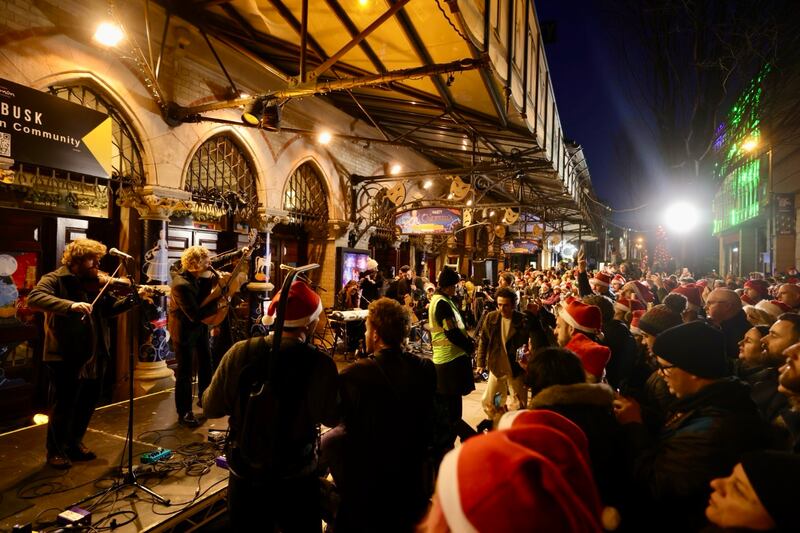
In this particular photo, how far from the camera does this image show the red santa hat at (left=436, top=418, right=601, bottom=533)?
91 centimetres

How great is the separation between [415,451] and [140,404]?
17.3ft

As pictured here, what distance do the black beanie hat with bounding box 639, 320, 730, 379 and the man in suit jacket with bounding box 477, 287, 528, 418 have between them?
9.82 ft

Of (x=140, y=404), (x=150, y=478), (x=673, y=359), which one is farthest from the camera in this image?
(x=140, y=404)

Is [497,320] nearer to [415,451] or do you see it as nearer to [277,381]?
[415,451]

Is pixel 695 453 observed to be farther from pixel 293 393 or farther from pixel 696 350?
pixel 293 393

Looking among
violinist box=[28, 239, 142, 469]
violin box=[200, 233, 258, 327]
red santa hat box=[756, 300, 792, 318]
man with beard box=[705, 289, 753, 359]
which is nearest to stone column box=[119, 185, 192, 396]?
violin box=[200, 233, 258, 327]

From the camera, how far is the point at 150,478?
4.27 metres

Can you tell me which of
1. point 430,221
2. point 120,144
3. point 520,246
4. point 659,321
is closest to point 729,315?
point 659,321

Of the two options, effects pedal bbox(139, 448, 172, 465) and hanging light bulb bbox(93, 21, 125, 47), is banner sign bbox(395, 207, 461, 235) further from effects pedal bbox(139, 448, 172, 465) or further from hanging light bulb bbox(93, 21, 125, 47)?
effects pedal bbox(139, 448, 172, 465)

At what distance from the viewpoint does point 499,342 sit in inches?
223

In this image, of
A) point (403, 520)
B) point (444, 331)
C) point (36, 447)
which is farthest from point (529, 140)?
point (36, 447)

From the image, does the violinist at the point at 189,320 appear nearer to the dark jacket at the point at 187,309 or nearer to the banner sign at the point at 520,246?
the dark jacket at the point at 187,309

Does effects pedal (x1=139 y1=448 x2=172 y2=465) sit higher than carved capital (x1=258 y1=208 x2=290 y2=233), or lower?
lower

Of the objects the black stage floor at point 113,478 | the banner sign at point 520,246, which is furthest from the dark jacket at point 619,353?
the banner sign at point 520,246
